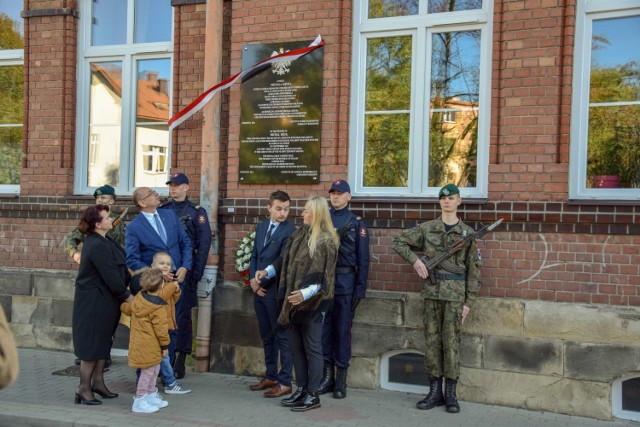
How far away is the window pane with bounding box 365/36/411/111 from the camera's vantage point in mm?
7898

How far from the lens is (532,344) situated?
22.5ft

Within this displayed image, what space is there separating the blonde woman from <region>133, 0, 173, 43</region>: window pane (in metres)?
3.87

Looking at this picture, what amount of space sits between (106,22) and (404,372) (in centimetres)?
567

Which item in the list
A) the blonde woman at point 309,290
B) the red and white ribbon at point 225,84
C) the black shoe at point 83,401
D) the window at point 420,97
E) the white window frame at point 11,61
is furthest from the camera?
the white window frame at point 11,61

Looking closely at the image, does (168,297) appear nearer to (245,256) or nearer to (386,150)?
(245,256)

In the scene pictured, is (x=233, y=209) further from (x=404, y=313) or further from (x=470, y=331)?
(x=470, y=331)

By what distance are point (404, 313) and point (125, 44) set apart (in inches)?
192

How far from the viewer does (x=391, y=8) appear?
795cm

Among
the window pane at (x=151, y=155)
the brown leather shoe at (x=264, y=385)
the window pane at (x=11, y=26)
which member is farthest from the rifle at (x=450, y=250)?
the window pane at (x=11, y=26)

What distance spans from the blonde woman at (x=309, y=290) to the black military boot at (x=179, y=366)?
1641 millimetres

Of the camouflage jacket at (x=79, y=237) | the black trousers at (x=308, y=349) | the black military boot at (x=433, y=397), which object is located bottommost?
the black military boot at (x=433, y=397)

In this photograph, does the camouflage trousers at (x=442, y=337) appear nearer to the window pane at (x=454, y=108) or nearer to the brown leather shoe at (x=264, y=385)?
the window pane at (x=454, y=108)

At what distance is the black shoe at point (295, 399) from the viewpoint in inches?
→ 266

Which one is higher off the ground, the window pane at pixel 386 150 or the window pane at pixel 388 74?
the window pane at pixel 388 74
